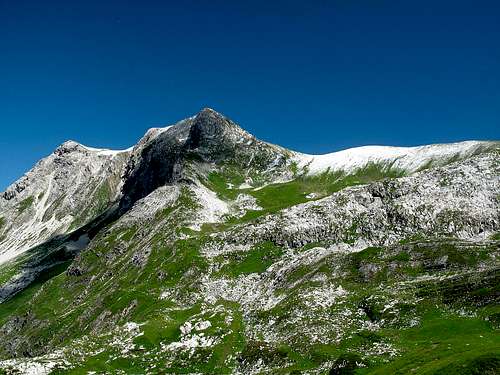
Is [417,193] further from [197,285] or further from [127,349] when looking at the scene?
[127,349]

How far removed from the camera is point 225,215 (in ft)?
582

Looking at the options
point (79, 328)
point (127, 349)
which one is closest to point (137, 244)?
point (79, 328)

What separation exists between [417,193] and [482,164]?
22.0 metres

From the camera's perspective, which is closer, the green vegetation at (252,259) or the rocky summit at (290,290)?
the rocky summit at (290,290)

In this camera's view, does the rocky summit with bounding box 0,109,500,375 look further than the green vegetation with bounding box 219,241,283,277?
No

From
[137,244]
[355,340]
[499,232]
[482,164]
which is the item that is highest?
[137,244]

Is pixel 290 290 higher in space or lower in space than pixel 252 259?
lower

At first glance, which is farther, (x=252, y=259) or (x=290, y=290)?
(x=252, y=259)

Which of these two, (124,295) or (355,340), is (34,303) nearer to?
(124,295)

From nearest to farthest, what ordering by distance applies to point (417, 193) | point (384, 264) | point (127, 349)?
point (127, 349) → point (384, 264) → point (417, 193)

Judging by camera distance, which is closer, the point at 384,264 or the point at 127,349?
the point at 127,349

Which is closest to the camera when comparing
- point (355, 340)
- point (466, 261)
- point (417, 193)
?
point (355, 340)

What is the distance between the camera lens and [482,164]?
14500 centimetres

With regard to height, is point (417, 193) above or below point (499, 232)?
above
